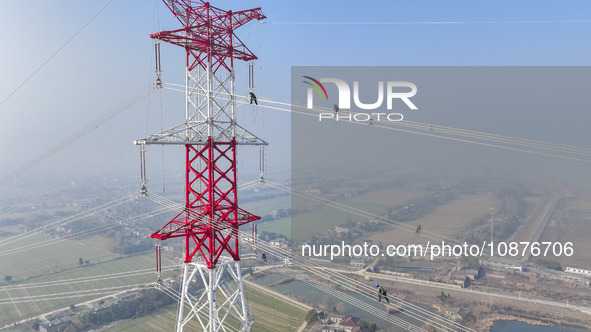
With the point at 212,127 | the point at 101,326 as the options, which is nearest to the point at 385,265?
the point at 101,326

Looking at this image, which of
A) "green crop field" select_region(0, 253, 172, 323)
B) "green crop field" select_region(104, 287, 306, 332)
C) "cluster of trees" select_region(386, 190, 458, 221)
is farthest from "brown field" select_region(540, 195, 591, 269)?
"green crop field" select_region(0, 253, 172, 323)

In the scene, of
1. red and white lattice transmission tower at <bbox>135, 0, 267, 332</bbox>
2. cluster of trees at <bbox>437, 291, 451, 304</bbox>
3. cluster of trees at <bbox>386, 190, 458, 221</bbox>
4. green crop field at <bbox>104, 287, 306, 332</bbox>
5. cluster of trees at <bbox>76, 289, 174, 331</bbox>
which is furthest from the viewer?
cluster of trees at <bbox>386, 190, 458, 221</bbox>

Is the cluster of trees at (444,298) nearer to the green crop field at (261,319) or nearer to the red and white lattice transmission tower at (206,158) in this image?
the green crop field at (261,319)

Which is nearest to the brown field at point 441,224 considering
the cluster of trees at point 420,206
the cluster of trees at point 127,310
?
the cluster of trees at point 420,206

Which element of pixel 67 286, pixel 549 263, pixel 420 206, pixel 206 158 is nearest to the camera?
pixel 206 158

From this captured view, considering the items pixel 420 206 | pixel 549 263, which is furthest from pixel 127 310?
pixel 420 206

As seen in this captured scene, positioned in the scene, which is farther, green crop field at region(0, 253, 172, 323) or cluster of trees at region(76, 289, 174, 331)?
green crop field at region(0, 253, 172, 323)

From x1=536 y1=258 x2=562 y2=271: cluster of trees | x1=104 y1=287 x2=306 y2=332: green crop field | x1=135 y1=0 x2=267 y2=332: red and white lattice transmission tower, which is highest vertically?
x1=135 y1=0 x2=267 y2=332: red and white lattice transmission tower

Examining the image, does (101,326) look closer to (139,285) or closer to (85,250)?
(139,285)

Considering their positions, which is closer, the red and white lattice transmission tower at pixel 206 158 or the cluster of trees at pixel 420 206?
the red and white lattice transmission tower at pixel 206 158

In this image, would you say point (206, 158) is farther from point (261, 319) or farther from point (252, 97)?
point (261, 319)

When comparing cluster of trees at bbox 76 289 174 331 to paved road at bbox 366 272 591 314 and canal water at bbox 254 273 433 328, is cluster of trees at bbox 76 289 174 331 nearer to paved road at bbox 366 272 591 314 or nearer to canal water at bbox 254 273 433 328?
canal water at bbox 254 273 433 328
